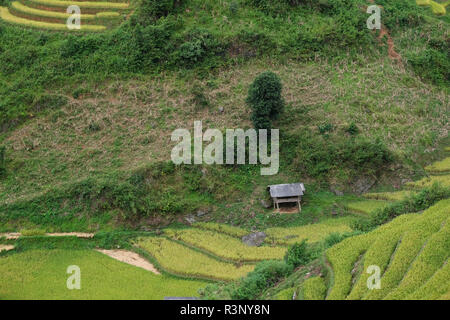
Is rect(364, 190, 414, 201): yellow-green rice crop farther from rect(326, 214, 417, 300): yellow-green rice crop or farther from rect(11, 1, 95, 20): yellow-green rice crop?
rect(11, 1, 95, 20): yellow-green rice crop

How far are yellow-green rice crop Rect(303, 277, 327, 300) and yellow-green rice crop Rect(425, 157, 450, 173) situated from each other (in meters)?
13.8

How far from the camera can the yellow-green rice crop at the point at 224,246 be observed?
961 inches

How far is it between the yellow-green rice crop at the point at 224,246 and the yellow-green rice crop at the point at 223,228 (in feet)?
0.91

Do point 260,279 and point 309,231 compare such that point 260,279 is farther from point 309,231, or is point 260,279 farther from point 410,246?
point 309,231

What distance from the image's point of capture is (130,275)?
2348 centimetres

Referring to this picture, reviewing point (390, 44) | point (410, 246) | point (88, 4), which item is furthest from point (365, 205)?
point (88, 4)

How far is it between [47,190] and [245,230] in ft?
36.7

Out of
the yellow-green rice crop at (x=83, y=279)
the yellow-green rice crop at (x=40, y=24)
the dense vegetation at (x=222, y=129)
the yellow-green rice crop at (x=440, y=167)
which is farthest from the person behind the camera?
the yellow-green rice crop at (x=40, y=24)

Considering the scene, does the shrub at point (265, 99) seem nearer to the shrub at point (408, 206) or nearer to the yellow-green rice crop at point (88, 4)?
the shrub at point (408, 206)

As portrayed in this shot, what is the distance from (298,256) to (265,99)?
1072 cm

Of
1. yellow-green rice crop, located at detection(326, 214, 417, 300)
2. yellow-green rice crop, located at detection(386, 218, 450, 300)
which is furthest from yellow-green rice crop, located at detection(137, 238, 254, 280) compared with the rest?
yellow-green rice crop, located at detection(386, 218, 450, 300)


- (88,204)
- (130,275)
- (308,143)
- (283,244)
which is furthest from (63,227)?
(308,143)

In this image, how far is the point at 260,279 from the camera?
1992 centimetres

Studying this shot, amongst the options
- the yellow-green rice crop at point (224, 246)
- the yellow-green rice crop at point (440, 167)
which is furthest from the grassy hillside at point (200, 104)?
the yellow-green rice crop at point (224, 246)
